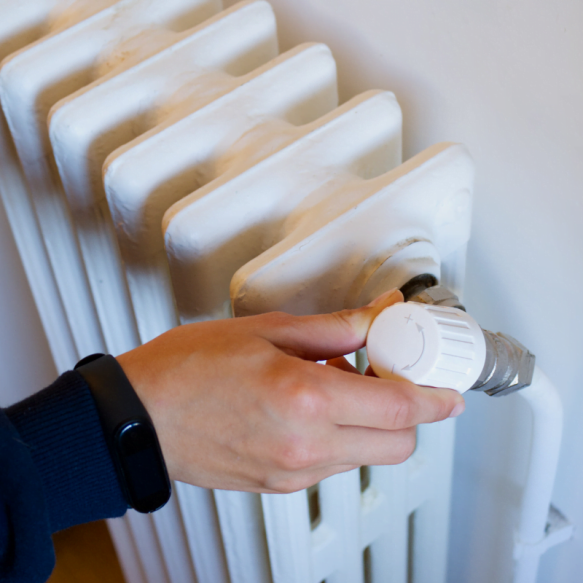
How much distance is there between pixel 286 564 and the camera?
55 centimetres

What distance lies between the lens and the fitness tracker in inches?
14.5

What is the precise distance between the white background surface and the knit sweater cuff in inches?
13.7

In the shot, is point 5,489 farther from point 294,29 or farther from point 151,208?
point 294,29

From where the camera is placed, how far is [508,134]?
49 cm

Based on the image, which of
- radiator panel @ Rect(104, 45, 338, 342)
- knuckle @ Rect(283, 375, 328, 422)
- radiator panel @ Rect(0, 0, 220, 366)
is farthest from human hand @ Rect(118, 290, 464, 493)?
radiator panel @ Rect(0, 0, 220, 366)

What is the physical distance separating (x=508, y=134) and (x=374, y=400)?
262 millimetres

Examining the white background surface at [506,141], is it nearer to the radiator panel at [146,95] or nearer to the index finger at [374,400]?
the radiator panel at [146,95]

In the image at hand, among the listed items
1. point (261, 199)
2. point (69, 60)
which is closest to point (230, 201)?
point (261, 199)

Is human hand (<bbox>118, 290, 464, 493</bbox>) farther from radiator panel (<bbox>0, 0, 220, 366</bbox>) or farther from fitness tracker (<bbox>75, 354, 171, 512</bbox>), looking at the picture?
radiator panel (<bbox>0, 0, 220, 366</bbox>)

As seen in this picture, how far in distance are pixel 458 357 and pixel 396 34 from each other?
1.03 ft

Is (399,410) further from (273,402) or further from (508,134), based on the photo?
(508,134)

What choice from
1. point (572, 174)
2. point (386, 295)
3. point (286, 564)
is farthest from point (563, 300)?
point (286, 564)

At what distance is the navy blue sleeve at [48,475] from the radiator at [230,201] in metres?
0.12

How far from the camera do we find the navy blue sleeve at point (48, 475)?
355 mm
